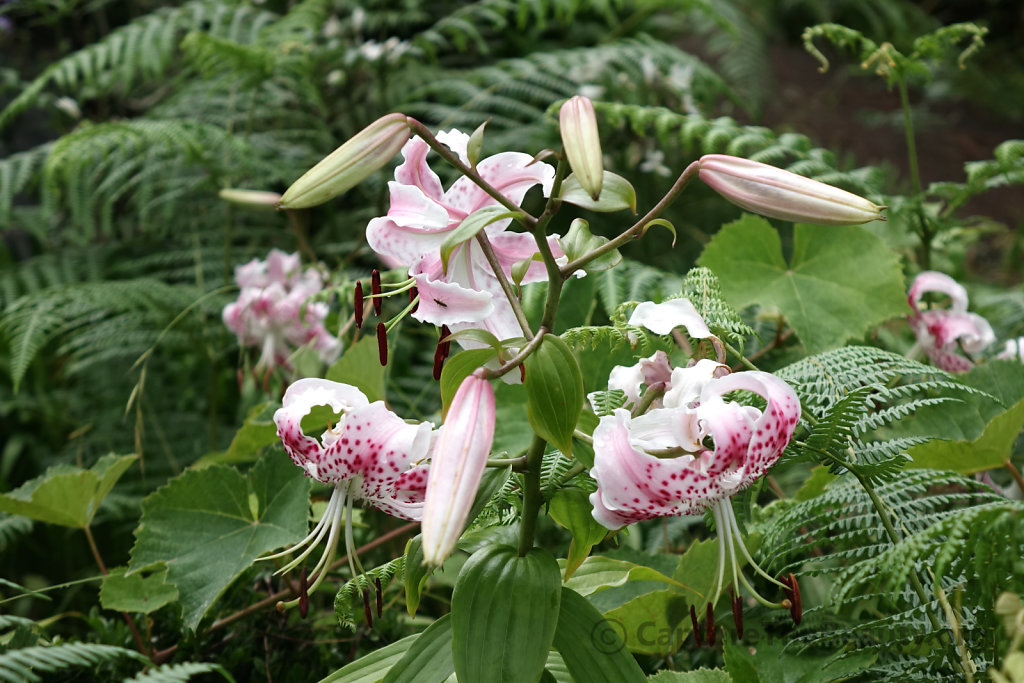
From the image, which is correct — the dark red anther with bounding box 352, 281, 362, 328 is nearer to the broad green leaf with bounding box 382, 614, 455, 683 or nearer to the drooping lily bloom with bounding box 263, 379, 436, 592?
the drooping lily bloom with bounding box 263, 379, 436, 592

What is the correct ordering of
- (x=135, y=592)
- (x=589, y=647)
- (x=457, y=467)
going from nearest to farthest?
1. (x=457, y=467)
2. (x=589, y=647)
3. (x=135, y=592)

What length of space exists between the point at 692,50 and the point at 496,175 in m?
3.05

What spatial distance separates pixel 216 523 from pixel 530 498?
0.46 meters

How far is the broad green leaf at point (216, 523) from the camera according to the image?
2.66ft

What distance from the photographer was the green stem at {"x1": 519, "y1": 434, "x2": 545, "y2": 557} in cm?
57

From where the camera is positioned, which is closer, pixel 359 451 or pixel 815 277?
pixel 359 451

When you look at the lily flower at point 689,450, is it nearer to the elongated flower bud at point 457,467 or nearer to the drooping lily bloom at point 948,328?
the elongated flower bud at point 457,467

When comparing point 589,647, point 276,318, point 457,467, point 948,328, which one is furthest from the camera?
point 276,318

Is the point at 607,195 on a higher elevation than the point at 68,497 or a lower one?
higher

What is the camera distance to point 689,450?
0.53 metres

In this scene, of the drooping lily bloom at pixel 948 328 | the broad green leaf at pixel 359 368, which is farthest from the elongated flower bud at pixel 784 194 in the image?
the drooping lily bloom at pixel 948 328

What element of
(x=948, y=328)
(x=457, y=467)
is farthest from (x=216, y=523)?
(x=948, y=328)

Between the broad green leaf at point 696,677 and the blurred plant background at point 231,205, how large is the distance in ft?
0.77

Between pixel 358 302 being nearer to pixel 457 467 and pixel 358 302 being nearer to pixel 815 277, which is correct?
pixel 457 467
